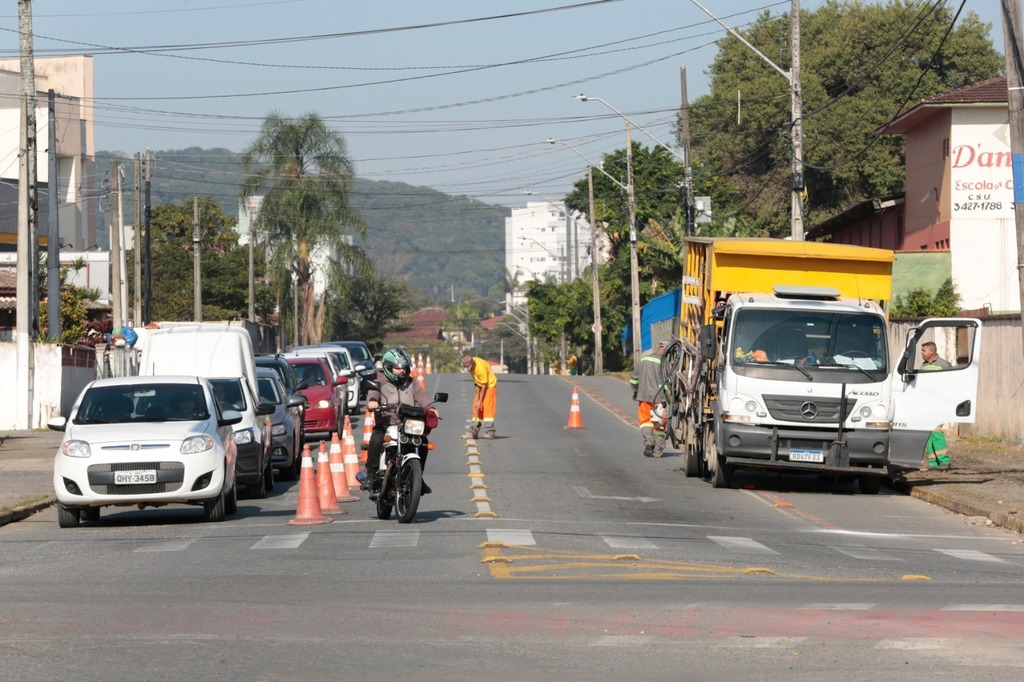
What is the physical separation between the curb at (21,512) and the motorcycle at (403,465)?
446cm

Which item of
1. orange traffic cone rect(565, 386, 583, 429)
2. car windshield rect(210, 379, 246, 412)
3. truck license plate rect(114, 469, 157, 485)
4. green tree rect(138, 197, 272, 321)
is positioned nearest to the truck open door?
car windshield rect(210, 379, 246, 412)

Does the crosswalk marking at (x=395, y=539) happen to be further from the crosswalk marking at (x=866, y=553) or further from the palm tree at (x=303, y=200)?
the palm tree at (x=303, y=200)

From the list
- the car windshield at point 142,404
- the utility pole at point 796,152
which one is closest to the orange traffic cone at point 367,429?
the car windshield at point 142,404

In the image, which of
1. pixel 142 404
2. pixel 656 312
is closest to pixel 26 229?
pixel 142 404

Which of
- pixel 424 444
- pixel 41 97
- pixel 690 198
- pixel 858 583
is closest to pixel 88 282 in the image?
pixel 41 97

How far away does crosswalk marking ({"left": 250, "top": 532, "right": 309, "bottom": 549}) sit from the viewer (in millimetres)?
13984

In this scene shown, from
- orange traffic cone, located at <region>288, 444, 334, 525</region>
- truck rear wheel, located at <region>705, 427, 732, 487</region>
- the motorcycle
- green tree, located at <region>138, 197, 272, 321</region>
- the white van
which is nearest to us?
the motorcycle

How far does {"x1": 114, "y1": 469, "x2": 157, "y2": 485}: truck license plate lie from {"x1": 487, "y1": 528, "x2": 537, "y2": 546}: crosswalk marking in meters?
3.78

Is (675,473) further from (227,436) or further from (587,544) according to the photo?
(587,544)

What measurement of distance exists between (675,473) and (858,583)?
1228 cm

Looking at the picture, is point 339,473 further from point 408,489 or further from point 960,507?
point 960,507

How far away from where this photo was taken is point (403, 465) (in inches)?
614

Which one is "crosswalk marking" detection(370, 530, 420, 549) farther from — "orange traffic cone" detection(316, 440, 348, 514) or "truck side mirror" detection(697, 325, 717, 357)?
"truck side mirror" detection(697, 325, 717, 357)

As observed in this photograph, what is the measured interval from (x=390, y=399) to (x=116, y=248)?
30.4 meters
